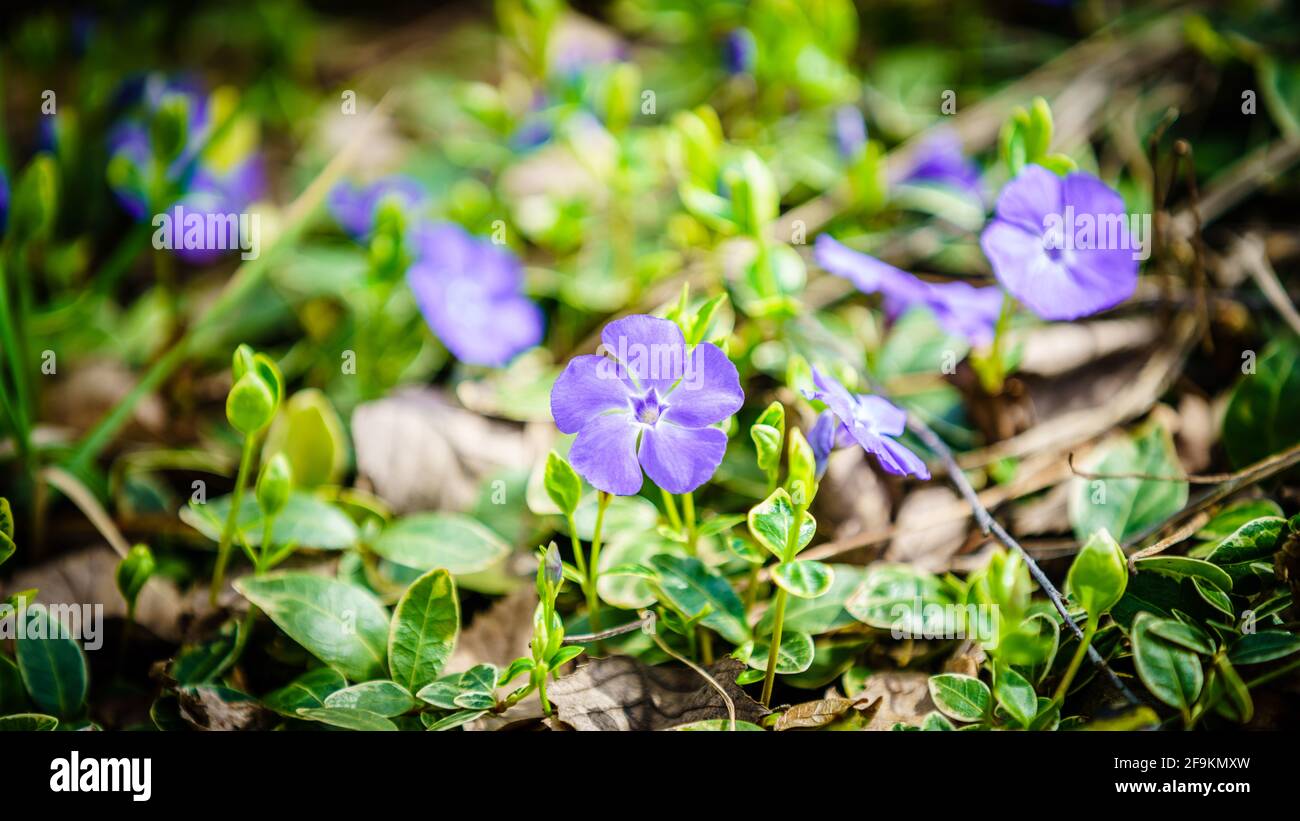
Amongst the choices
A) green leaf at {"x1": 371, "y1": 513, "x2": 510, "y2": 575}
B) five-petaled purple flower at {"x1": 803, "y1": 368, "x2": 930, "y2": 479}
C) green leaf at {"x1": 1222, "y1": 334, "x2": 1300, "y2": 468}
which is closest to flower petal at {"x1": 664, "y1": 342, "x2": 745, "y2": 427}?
five-petaled purple flower at {"x1": 803, "y1": 368, "x2": 930, "y2": 479}

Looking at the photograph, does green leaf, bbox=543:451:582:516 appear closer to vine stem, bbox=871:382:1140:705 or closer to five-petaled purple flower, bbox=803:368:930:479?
five-petaled purple flower, bbox=803:368:930:479

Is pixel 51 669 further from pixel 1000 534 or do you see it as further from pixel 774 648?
pixel 1000 534

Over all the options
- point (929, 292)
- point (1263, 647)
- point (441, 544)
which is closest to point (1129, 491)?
point (1263, 647)

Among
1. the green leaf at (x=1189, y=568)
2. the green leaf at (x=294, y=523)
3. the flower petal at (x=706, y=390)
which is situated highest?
the flower petal at (x=706, y=390)

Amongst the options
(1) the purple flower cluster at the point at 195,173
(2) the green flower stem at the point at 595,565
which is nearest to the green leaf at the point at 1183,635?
(2) the green flower stem at the point at 595,565

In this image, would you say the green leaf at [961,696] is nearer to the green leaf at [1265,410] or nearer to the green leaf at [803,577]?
the green leaf at [803,577]
